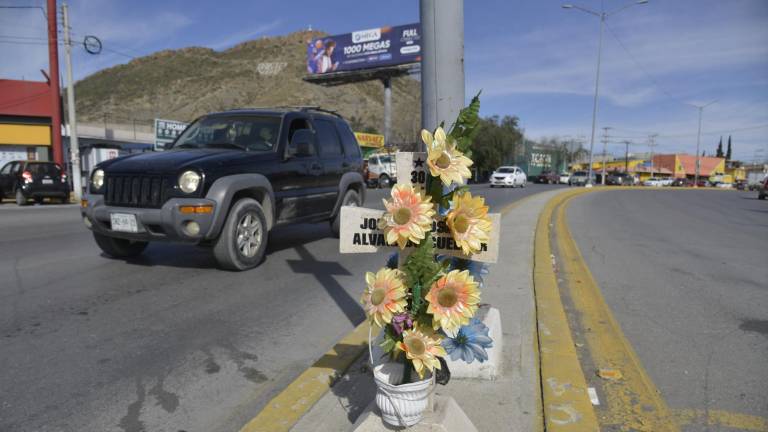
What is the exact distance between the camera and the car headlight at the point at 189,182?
5266mm

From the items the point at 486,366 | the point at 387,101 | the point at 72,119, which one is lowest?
the point at 486,366

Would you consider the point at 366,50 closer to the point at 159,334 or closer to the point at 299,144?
the point at 299,144


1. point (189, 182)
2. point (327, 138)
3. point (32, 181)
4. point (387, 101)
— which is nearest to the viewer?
point (189, 182)

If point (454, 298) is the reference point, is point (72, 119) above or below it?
above

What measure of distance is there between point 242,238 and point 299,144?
156cm

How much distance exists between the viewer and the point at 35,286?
16.8 ft

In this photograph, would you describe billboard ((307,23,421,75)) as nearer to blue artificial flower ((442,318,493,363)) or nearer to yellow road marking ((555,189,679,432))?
yellow road marking ((555,189,679,432))

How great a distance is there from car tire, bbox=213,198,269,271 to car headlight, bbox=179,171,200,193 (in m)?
0.49

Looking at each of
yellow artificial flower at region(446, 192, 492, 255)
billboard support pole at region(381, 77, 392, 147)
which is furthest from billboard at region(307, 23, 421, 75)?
yellow artificial flower at region(446, 192, 492, 255)

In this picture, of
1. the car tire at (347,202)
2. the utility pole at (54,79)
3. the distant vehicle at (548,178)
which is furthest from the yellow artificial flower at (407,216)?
the distant vehicle at (548,178)

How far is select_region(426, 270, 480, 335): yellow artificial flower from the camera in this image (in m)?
1.94

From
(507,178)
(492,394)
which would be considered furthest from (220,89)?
(492,394)

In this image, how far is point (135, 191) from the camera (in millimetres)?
5469

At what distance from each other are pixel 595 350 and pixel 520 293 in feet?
3.69
